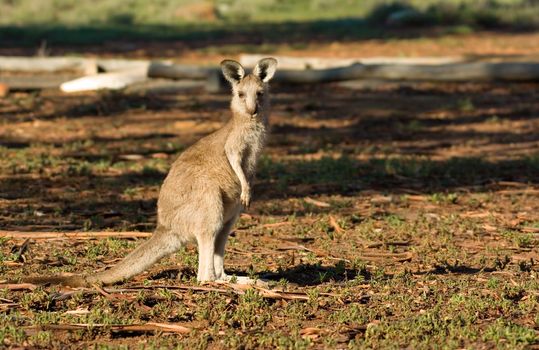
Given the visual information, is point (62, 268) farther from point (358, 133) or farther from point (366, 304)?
point (358, 133)

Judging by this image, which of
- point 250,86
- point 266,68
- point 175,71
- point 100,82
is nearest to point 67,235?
point 250,86

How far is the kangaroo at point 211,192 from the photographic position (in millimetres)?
6148

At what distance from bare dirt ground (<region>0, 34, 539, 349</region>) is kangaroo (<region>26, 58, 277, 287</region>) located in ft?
0.50

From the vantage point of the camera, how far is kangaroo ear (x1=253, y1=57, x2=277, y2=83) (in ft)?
22.2

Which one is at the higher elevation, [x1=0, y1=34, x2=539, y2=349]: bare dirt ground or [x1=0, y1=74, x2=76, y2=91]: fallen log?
[x1=0, y1=74, x2=76, y2=91]: fallen log

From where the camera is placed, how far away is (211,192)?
621cm

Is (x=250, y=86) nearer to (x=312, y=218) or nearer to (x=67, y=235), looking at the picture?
(x=67, y=235)

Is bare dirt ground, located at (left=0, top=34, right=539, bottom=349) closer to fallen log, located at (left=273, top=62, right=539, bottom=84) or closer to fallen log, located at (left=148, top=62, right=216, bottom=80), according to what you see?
fallen log, located at (left=273, top=62, right=539, bottom=84)

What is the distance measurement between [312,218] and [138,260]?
2.93 metres

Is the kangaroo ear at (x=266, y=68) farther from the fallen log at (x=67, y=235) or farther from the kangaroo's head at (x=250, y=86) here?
the fallen log at (x=67, y=235)

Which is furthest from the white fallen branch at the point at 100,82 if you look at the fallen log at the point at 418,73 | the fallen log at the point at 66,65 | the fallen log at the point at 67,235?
the fallen log at the point at 67,235

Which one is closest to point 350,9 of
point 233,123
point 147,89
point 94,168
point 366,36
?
point 366,36

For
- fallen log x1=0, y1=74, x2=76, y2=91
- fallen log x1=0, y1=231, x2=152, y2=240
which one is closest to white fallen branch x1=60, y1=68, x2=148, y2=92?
fallen log x1=0, y1=74, x2=76, y2=91

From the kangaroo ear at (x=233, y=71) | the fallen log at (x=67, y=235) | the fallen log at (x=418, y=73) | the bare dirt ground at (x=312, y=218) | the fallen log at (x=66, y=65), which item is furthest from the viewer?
the fallen log at (x=66, y=65)
